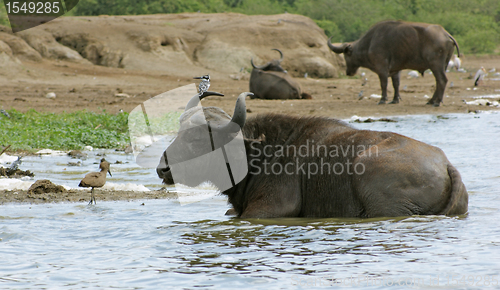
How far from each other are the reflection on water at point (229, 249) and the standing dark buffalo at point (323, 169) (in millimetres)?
168

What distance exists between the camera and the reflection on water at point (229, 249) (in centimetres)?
371

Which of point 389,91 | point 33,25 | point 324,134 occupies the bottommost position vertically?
point 389,91

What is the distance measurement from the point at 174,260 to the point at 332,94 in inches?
623

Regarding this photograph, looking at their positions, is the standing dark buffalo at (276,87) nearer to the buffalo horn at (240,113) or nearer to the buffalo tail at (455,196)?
the buffalo tail at (455,196)

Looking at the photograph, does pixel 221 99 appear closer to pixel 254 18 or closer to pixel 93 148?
pixel 93 148

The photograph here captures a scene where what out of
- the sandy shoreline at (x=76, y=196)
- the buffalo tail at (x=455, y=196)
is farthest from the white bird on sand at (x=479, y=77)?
the buffalo tail at (x=455, y=196)

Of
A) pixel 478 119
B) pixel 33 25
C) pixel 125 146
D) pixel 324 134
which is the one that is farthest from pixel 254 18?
pixel 324 134

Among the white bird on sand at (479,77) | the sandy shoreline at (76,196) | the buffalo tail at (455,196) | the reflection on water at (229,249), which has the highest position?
the buffalo tail at (455,196)

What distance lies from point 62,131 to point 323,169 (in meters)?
6.41

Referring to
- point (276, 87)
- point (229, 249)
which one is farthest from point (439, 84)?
point (229, 249)

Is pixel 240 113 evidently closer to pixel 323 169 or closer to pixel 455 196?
pixel 323 169

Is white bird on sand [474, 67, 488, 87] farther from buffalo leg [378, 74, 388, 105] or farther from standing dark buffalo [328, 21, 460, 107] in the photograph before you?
buffalo leg [378, 74, 388, 105]

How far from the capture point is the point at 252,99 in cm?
1766

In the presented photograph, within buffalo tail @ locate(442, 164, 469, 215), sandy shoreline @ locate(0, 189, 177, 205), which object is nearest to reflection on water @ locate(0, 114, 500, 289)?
buffalo tail @ locate(442, 164, 469, 215)
